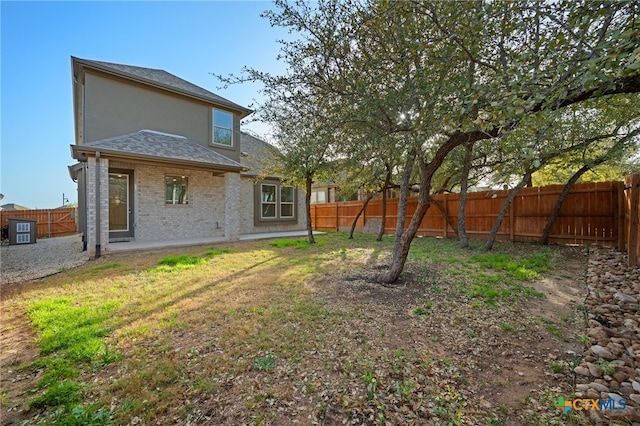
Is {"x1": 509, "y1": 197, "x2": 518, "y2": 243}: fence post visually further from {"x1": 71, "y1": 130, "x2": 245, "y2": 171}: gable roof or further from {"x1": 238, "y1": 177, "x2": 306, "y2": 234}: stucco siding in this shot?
{"x1": 238, "y1": 177, "x2": 306, "y2": 234}: stucco siding

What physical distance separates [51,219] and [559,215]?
23091mm

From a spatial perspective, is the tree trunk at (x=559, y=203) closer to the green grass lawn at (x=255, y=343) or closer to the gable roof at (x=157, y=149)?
the green grass lawn at (x=255, y=343)

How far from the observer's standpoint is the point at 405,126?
381 cm

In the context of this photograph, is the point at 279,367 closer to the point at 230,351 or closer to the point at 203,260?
the point at 230,351

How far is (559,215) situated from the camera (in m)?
7.94

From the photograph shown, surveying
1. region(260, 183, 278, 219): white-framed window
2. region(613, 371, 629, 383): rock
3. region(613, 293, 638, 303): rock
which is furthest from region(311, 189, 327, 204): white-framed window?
region(613, 371, 629, 383): rock

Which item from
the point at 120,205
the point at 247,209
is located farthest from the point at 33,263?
the point at 247,209

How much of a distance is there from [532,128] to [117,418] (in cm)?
395

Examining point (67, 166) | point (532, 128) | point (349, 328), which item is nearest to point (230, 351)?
point (349, 328)

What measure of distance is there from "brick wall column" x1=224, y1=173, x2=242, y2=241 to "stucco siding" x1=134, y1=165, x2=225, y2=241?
5.14 feet

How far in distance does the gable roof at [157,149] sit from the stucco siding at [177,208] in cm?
103

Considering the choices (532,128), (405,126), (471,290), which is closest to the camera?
(532,128)

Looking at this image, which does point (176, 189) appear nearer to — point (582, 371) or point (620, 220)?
point (582, 371)

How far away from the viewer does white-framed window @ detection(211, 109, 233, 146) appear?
37.4 feet
